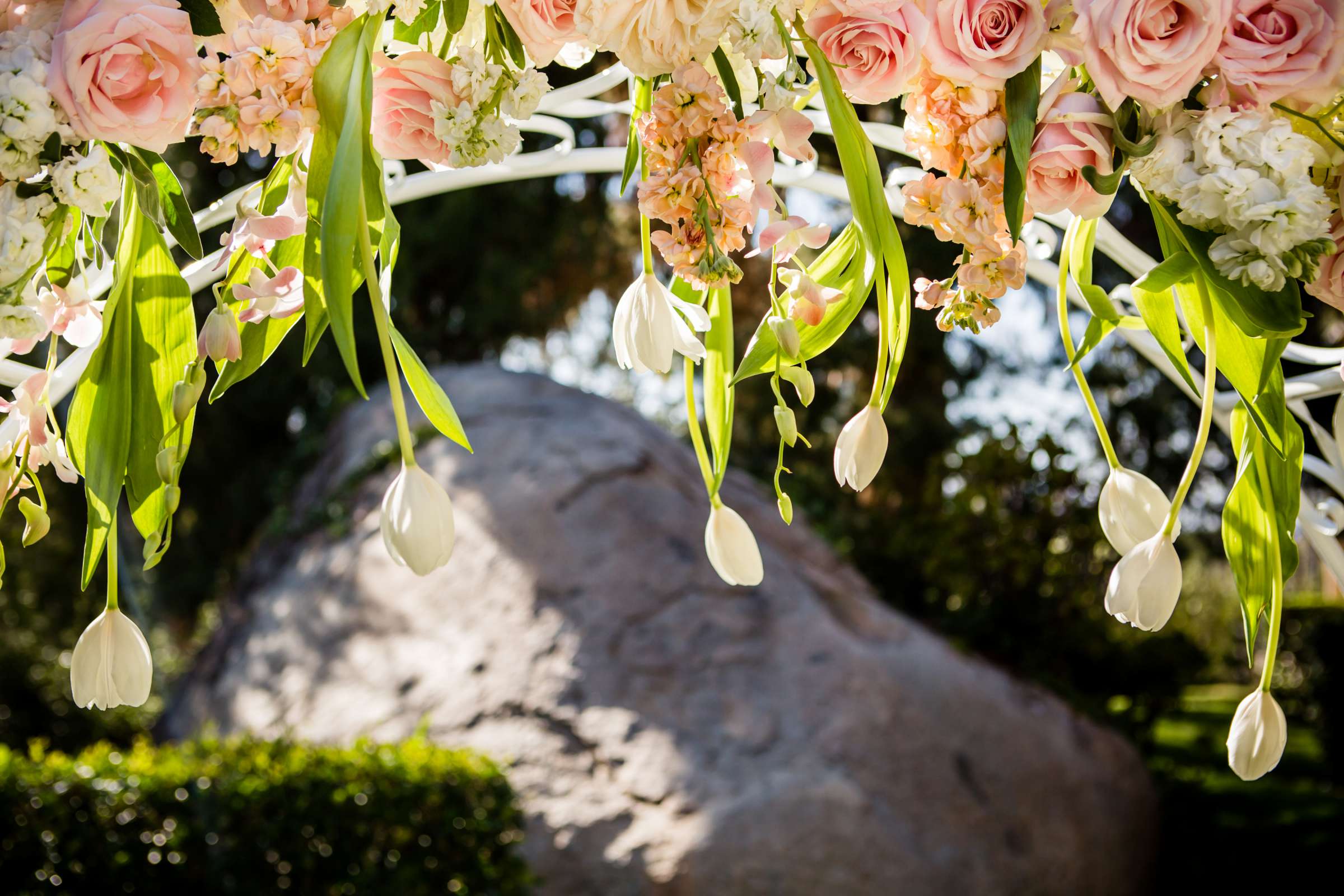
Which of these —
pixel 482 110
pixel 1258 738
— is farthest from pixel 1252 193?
pixel 482 110

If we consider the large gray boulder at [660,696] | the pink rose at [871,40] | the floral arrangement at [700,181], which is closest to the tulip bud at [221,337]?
the floral arrangement at [700,181]

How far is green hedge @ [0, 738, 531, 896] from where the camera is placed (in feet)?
10.4

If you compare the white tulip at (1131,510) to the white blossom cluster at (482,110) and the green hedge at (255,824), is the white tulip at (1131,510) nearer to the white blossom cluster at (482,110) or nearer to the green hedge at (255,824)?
the white blossom cluster at (482,110)

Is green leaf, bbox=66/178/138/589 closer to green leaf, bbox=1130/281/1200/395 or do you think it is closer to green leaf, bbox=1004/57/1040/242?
green leaf, bbox=1004/57/1040/242

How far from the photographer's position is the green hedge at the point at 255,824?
10.4 feet

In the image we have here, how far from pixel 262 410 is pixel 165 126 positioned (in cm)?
643

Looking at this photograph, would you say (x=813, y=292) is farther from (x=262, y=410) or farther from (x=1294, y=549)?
(x=262, y=410)

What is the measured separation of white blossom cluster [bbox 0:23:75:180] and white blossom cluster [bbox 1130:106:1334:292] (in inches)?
30.3

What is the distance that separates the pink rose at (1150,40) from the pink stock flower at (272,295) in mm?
569

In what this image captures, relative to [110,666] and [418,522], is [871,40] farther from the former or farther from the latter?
[110,666]

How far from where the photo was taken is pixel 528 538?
4449 millimetres

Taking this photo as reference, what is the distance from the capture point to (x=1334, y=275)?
802 mm

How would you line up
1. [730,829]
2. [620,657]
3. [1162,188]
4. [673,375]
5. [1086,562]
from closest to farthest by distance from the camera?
[1162,188] → [730,829] → [620,657] → [1086,562] → [673,375]

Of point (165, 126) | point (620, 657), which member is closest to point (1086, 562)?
point (620, 657)
